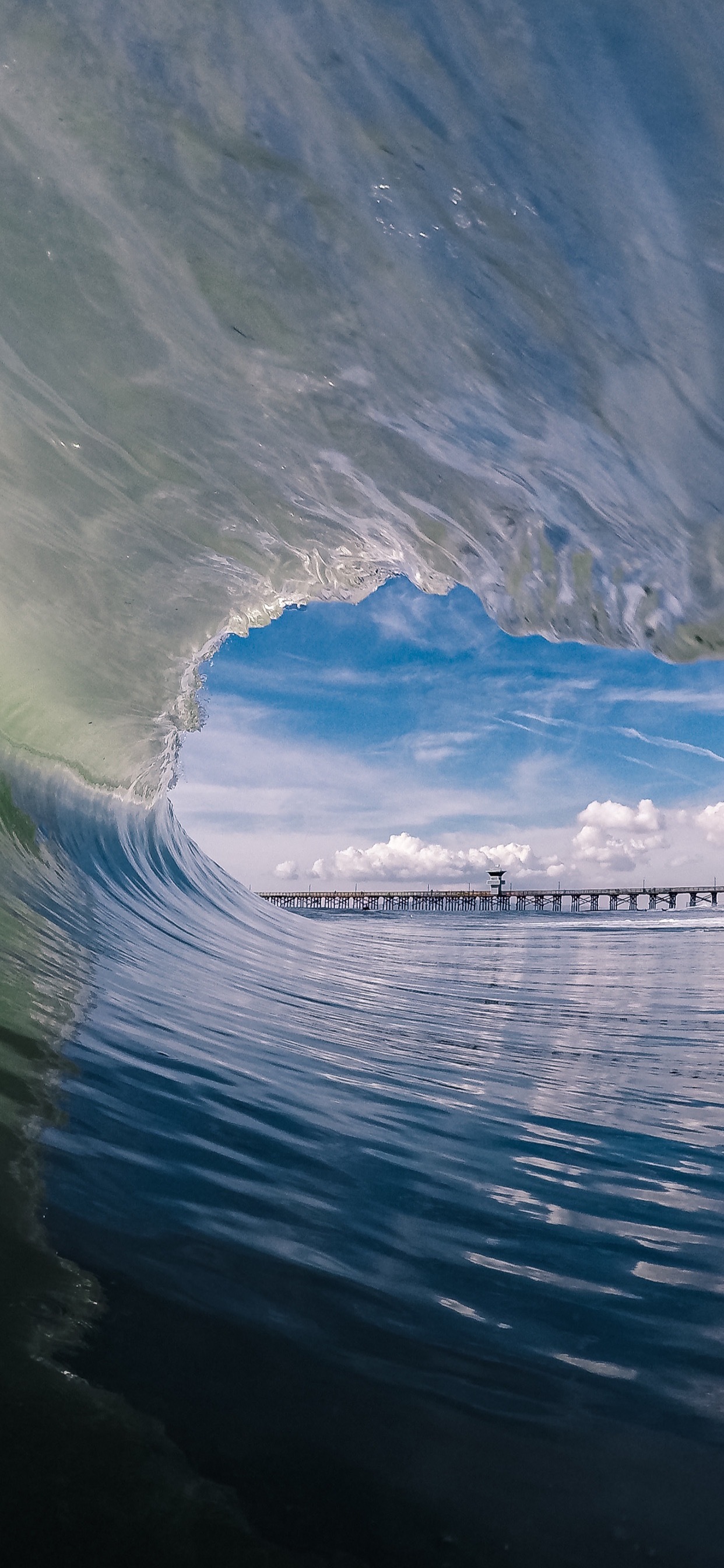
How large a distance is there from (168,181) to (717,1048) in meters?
4.27

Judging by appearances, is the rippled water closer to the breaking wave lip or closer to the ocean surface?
the ocean surface

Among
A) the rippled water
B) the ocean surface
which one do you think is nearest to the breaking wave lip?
the ocean surface

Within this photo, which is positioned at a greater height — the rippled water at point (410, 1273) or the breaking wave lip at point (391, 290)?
the breaking wave lip at point (391, 290)

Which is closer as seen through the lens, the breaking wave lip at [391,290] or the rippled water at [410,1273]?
the rippled water at [410,1273]

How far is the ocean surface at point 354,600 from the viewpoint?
93 cm

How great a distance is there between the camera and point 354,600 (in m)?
6.48

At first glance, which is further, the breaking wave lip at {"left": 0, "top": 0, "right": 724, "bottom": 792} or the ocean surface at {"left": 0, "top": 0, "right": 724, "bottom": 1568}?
the breaking wave lip at {"left": 0, "top": 0, "right": 724, "bottom": 792}

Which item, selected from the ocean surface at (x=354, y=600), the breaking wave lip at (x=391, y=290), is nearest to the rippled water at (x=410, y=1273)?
the ocean surface at (x=354, y=600)

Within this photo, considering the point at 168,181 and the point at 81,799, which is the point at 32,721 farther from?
the point at 168,181

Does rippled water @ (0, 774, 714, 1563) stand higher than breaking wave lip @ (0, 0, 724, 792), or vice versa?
breaking wave lip @ (0, 0, 724, 792)

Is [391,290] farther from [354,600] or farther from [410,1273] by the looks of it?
[354,600]

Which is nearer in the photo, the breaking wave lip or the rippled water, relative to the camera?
the rippled water

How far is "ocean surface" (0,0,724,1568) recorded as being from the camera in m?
0.93

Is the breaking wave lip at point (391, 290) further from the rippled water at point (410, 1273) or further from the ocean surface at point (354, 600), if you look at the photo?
the rippled water at point (410, 1273)
